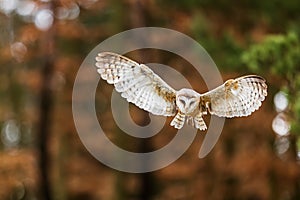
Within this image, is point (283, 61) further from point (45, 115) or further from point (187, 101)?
point (45, 115)

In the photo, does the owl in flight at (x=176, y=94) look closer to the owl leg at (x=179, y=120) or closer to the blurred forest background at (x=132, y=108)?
the owl leg at (x=179, y=120)

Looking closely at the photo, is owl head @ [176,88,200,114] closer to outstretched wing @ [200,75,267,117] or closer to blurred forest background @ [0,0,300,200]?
outstretched wing @ [200,75,267,117]

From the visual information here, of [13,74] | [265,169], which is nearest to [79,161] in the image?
[13,74]

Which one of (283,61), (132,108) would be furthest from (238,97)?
(132,108)

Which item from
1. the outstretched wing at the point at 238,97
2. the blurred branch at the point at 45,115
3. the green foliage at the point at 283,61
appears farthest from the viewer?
the blurred branch at the point at 45,115

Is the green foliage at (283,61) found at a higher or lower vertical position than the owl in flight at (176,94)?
higher

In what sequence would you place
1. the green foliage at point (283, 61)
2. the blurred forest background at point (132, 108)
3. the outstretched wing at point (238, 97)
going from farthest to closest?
1. the blurred forest background at point (132, 108)
2. the green foliage at point (283, 61)
3. the outstretched wing at point (238, 97)

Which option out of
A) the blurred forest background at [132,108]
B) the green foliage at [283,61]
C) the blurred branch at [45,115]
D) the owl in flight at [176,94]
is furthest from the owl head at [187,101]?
the blurred branch at [45,115]

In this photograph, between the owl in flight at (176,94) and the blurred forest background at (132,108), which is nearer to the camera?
the owl in flight at (176,94)
